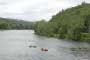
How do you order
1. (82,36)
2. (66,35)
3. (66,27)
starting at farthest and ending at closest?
(66,27), (66,35), (82,36)

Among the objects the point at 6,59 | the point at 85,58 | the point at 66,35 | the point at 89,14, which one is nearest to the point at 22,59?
the point at 6,59

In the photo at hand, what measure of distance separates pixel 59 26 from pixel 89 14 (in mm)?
23942

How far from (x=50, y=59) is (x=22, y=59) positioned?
7.43 m

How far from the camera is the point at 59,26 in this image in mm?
199250

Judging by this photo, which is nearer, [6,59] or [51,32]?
[6,59]

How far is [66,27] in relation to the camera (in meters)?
179

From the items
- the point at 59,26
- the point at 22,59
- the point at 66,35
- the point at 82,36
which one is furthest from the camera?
the point at 59,26

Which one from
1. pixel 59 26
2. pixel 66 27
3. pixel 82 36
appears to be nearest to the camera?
pixel 82 36

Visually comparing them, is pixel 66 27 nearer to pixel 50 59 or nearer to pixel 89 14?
pixel 89 14

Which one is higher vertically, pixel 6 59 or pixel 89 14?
pixel 89 14

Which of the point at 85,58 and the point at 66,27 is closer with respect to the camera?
the point at 85,58

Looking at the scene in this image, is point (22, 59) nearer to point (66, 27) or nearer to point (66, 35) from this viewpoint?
point (66, 35)

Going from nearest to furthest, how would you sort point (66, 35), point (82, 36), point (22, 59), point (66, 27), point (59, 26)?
1. point (22, 59)
2. point (82, 36)
3. point (66, 35)
4. point (66, 27)
5. point (59, 26)

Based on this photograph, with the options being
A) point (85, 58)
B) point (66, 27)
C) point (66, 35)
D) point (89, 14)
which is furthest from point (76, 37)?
point (85, 58)
